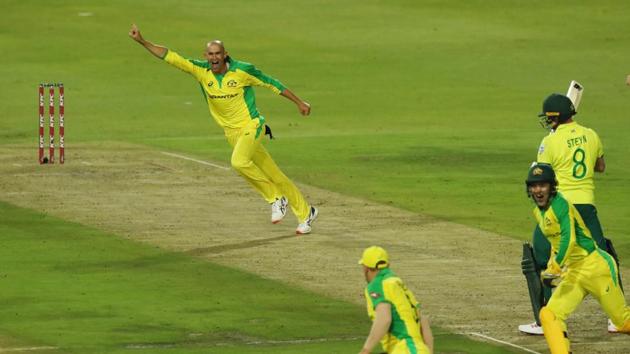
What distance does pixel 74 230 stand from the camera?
982 inches

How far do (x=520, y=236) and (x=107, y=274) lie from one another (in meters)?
5.99

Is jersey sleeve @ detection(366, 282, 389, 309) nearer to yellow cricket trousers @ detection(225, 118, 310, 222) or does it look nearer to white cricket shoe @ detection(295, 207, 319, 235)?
yellow cricket trousers @ detection(225, 118, 310, 222)

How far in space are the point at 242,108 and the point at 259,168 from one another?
89cm

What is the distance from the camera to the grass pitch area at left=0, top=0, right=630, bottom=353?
19.8 m

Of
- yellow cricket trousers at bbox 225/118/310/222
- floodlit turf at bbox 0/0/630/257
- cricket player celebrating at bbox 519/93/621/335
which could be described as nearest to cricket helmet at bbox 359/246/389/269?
cricket player celebrating at bbox 519/93/621/335

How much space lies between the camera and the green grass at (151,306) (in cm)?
1822

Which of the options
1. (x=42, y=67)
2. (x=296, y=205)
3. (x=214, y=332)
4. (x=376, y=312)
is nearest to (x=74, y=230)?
(x=296, y=205)

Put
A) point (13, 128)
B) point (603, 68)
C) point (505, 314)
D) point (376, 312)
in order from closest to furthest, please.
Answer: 1. point (376, 312)
2. point (505, 314)
3. point (13, 128)
4. point (603, 68)

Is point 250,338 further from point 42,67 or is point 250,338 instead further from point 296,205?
point 42,67

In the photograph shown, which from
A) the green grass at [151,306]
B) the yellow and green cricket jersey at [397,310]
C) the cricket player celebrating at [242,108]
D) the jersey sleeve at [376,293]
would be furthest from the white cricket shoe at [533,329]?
the cricket player celebrating at [242,108]

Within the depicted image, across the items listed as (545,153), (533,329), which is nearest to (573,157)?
(545,153)

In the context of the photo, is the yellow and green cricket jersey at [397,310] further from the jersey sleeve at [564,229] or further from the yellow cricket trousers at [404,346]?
the jersey sleeve at [564,229]

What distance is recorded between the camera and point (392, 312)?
1422cm

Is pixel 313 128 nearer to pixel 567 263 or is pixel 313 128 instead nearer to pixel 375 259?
pixel 567 263
